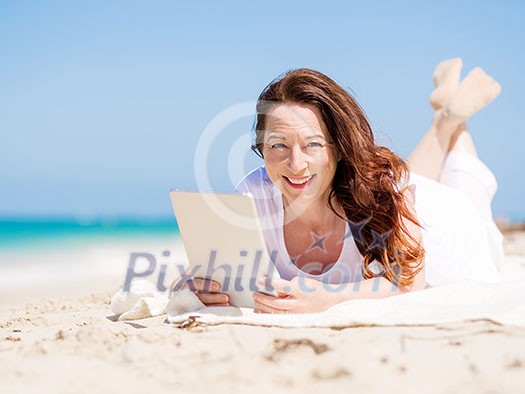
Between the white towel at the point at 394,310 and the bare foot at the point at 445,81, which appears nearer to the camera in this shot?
the white towel at the point at 394,310

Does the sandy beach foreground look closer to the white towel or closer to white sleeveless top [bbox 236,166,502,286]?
the white towel

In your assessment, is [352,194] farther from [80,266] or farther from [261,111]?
[80,266]

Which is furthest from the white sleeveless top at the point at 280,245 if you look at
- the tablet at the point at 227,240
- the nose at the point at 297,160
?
the tablet at the point at 227,240

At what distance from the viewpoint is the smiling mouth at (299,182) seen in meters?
3.46

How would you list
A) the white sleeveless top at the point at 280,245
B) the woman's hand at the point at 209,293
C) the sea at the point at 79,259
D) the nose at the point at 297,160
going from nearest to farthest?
1. the woman's hand at the point at 209,293
2. the nose at the point at 297,160
3. the white sleeveless top at the point at 280,245
4. the sea at the point at 79,259

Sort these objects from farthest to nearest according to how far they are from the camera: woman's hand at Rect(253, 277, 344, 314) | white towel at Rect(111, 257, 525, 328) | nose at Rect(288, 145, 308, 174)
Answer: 1. nose at Rect(288, 145, 308, 174)
2. woman's hand at Rect(253, 277, 344, 314)
3. white towel at Rect(111, 257, 525, 328)

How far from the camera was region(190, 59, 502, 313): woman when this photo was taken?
336 cm

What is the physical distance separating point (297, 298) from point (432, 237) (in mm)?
1482

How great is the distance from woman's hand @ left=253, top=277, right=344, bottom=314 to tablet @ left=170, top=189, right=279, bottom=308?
0.04m

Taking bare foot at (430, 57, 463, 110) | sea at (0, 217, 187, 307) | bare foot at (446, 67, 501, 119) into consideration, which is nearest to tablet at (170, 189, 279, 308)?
sea at (0, 217, 187, 307)

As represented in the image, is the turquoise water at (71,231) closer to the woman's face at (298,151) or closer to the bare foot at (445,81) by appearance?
the bare foot at (445,81)

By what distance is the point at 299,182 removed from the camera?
347 cm

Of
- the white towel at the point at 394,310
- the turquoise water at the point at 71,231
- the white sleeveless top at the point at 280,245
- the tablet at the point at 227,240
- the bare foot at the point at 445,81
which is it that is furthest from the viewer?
the turquoise water at the point at 71,231

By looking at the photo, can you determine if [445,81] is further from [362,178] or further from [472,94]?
[362,178]
